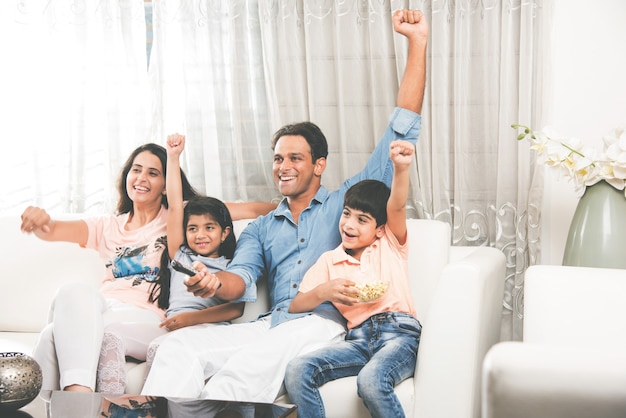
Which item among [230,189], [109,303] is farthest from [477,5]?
[109,303]

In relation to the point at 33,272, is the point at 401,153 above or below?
above

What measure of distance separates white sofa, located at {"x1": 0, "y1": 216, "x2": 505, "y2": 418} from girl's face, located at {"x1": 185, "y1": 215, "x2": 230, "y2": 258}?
173mm

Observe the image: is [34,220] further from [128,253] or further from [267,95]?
[267,95]

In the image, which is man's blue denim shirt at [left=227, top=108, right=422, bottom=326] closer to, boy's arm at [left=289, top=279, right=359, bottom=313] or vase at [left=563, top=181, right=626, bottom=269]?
boy's arm at [left=289, top=279, right=359, bottom=313]

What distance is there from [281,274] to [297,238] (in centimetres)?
12

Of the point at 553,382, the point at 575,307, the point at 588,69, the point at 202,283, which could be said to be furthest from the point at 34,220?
Result: the point at 553,382

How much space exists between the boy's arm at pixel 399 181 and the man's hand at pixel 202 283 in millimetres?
543

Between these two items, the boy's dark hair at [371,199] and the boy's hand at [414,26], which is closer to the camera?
the boy's dark hair at [371,199]

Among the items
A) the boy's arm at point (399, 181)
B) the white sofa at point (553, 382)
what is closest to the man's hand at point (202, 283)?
the boy's arm at point (399, 181)

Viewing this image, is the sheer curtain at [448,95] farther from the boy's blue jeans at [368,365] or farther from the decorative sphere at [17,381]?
the decorative sphere at [17,381]

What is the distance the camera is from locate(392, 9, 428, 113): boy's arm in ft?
8.00

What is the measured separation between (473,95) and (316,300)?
1010 mm

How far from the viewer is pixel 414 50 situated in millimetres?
2443

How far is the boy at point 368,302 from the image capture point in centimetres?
199
